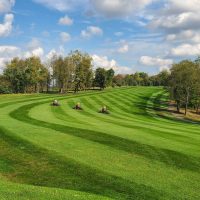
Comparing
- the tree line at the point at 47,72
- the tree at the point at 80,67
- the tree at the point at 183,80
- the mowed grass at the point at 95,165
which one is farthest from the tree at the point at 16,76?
the mowed grass at the point at 95,165

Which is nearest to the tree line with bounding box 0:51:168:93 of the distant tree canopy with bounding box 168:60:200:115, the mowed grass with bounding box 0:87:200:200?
the distant tree canopy with bounding box 168:60:200:115

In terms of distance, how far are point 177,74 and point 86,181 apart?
65627 millimetres

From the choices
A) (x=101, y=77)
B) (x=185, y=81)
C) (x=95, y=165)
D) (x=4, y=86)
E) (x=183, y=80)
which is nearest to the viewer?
(x=95, y=165)

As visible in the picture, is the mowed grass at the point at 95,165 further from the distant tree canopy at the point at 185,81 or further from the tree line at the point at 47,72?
the tree line at the point at 47,72

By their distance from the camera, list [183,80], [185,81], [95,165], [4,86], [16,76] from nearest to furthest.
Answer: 1. [95,165]
2. [185,81]
3. [183,80]
4. [4,86]
5. [16,76]

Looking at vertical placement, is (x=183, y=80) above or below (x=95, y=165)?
above

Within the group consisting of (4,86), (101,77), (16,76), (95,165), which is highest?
(101,77)

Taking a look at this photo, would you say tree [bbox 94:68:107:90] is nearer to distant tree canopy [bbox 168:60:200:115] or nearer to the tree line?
the tree line

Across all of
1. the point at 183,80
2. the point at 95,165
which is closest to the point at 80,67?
the point at 183,80

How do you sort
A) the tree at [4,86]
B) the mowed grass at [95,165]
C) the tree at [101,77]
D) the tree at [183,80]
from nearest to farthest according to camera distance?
the mowed grass at [95,165], the tree at [183,80], the tree at [4,86], the tree at [101,77]

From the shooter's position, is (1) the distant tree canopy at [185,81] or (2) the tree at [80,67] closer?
(1) the distant tree canopy at [185,81]

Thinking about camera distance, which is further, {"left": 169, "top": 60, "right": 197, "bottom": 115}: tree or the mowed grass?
{"left": 169, "top": 60, "right": 197, "bottom": 115}: tree

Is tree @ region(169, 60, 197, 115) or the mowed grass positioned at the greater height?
tree @ region(169, 60, 197, 115)

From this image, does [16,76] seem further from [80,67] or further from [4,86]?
[80,67]
